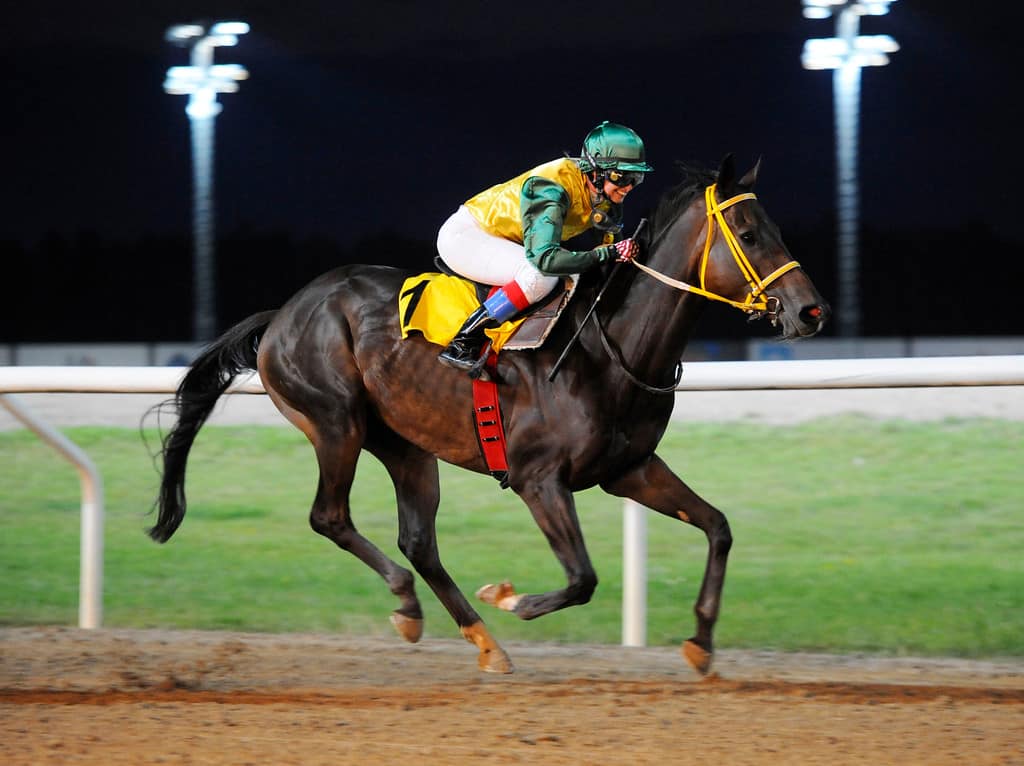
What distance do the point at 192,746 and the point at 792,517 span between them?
314cm

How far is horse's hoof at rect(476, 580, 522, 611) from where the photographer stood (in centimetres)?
438

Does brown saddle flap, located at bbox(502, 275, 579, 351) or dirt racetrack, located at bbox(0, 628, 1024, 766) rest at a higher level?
brown saddle flap, located at bbox(502, 275, 579, 351)

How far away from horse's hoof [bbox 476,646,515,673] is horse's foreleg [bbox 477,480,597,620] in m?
0.31

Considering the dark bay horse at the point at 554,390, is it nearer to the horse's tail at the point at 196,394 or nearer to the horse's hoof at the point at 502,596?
the horse's hoof at the point at 502,596

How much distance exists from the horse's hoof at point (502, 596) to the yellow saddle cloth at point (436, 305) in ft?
2.69

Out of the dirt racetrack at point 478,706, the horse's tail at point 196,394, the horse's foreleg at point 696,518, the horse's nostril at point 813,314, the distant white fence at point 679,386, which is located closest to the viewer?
the dirt racetrack at point 478,706

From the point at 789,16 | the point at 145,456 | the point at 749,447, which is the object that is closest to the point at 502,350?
the point at 749,447

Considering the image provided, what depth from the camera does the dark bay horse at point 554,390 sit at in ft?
14.0

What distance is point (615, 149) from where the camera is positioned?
14.4 feet

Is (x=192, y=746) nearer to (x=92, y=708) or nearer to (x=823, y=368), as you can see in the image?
(x=92, y=708)

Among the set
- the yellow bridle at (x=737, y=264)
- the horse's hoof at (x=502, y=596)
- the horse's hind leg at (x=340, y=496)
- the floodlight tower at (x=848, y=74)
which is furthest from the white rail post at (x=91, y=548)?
the floodlight tower at (x=848, y=74)

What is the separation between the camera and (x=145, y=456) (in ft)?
23.6

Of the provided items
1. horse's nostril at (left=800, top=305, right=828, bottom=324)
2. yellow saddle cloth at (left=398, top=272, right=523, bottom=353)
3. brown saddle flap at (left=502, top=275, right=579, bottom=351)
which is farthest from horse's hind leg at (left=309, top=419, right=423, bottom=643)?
horse's nostril at (left=800, top=305, right=828, bottom=324)

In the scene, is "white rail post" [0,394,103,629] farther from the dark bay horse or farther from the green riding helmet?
the green riding helmet
